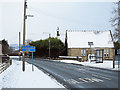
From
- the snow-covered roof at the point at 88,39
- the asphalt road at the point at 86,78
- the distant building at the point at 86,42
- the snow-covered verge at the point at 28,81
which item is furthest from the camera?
the snow-covered roof at the point at 88,39

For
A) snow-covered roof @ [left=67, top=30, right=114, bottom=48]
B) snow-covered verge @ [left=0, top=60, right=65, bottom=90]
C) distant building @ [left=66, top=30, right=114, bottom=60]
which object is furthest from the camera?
snow-covered roof @ [left=67, top=30, right=114, bottom=48]

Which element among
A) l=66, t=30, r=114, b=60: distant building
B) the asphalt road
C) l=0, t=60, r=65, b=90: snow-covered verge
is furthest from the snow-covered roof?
l=0, t=60, r=65, b=90: snow-covered verge

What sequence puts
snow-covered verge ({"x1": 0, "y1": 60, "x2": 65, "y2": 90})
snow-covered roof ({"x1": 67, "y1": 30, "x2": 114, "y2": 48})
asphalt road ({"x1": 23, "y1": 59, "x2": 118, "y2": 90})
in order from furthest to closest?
1. snow-covered roof ({"x1": 67, "y1": 30, "x2": 114, "y2": 48})
2. asphalt road ({"x1": 23, "y1": 59, "x2": 118, "y2": 90})
3. snow-covered verge ({"x1": 0, "y1": 60, "x2": 65, "y2": 90})

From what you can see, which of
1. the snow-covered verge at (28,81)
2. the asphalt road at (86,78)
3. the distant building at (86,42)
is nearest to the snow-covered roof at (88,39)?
the distant building at (86,42)

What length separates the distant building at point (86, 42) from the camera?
65312 millimetres

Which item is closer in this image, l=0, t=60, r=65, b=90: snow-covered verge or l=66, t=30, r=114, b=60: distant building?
l=0, t=60, r=65, b=90: snow-covered verge

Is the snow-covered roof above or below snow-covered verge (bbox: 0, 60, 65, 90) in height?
above

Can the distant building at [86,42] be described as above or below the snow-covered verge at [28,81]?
above

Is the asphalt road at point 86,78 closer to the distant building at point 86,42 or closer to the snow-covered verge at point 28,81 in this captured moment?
the snow-covered verge at point 28,81

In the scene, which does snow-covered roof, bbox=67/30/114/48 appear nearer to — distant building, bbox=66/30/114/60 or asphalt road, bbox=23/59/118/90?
distant building, bbox=66/30/114/60

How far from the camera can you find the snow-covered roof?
66.3m

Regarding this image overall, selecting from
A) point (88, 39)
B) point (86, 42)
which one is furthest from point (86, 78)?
point (88, 39)

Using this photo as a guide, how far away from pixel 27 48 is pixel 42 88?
36.0 ft

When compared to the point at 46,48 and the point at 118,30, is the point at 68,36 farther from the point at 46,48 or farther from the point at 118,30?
the point at 118,30
